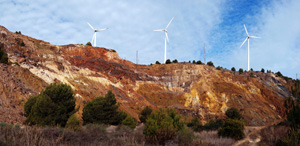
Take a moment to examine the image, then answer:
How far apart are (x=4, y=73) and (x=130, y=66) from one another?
43707 mm

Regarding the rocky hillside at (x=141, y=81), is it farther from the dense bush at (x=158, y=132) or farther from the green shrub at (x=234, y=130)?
the dense bush at (x=158, y=132)

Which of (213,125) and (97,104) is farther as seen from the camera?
(213,125)

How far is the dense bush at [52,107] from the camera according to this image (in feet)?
69.2

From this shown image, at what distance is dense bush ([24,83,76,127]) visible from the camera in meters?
21.1

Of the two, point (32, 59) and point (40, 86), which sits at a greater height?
point (32, 59)

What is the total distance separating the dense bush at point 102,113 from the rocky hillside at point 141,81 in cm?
1039

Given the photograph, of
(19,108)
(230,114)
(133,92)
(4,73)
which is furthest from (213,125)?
(4,73)

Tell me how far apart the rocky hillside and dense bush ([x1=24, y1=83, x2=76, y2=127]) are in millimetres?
14691

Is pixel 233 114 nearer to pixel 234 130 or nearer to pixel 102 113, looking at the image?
pixel 234 130

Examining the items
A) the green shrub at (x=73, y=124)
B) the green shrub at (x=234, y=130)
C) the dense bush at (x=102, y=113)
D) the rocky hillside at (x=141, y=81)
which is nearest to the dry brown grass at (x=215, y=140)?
the green shrub at (x=234, y=130)

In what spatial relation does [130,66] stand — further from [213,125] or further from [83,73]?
[213,125]

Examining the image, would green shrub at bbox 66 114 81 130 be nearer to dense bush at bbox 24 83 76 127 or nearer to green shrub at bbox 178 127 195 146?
dense bush at bbox 24 83 76 127

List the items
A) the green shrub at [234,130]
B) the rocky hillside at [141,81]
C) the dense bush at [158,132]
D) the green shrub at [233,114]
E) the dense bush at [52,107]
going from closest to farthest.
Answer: the dense bush at [158,132] → the dense bush at [52,107] → the green shrub at [234,130] → the rocky hillside at [141,81] → the green shrub at [233,114]

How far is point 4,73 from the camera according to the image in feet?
103
